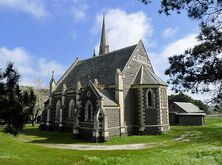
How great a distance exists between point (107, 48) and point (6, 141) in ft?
156

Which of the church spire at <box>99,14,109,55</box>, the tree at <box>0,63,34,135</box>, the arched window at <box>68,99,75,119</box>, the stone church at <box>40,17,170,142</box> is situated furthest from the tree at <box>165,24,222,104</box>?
the church spire at <box>99,14,109,55</box>

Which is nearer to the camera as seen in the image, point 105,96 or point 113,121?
point 113,121

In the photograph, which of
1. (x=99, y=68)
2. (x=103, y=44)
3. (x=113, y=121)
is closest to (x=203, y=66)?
(x=113, y=121)

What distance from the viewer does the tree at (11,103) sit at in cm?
1791

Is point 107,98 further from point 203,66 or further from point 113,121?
point 203,66

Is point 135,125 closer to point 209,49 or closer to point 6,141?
point 6,141

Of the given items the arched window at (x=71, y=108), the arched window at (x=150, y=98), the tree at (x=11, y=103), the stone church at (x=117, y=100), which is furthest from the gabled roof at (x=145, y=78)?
the tree at (x=11, y=103)

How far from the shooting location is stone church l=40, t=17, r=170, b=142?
31209 mm

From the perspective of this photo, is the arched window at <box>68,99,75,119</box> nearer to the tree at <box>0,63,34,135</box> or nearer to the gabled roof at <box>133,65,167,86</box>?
the gabled roof at <box>133,65,167,86</box>

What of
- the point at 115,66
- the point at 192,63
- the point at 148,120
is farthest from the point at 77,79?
the point at 192,63

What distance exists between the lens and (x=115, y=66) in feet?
124

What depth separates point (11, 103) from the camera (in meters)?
18.1

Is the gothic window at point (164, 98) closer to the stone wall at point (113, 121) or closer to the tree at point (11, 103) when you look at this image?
the stone wall at point (113, 121)

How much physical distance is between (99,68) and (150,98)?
35.0ft
